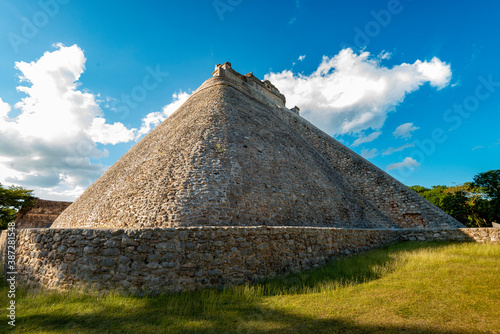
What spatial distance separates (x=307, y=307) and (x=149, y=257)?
360cm

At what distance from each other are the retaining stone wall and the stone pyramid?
2021 mm

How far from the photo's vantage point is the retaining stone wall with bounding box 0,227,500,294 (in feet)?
16.3

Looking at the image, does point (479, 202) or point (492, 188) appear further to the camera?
point (479, 202)

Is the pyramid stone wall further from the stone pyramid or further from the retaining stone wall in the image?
the retaining stone wall

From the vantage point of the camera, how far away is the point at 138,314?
4.06 metres

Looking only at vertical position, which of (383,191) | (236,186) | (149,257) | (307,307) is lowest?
(307,307)

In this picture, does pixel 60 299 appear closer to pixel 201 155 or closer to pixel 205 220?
pixel 205 220

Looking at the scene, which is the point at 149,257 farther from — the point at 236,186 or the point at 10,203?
the point at 10,203

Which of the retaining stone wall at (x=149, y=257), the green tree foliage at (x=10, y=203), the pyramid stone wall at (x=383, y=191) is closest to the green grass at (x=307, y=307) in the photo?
the retaining stone wall at (x=149, y=257)

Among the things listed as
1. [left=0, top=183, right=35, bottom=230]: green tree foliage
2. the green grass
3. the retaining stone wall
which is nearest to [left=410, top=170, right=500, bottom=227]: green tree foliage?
the green grass

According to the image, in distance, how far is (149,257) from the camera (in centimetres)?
504

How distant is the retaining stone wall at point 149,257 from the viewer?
4.95 m

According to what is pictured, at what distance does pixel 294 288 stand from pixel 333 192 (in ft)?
26.6

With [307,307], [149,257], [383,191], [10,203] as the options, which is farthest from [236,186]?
[10,203]
